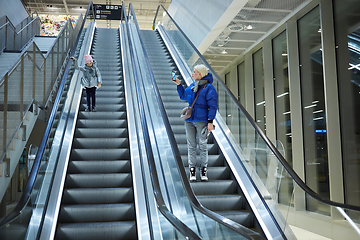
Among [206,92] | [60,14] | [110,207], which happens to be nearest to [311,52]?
[206,92]

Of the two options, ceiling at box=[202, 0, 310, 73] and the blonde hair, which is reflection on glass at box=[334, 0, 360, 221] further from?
the blonde hair

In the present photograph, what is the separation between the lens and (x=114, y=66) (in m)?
10.9

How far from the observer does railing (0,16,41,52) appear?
1144cm

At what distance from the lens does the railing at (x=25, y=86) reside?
15.7 feet

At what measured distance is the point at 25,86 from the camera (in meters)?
5.61

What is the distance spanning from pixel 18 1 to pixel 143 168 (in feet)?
44.8

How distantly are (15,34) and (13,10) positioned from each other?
102 inches

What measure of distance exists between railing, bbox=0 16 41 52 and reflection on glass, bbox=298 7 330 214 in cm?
966

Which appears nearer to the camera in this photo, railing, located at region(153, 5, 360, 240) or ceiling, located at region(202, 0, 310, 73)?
railing, located at region(153, 5, 360, 240)

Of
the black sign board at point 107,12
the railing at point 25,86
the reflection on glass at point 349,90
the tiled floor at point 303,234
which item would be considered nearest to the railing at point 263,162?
the tiled floor at point 303,234

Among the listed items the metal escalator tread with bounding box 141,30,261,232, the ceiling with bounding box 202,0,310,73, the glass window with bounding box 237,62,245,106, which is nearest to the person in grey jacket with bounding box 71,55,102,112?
the metal escalator tread with bounding box 141,30,261,232

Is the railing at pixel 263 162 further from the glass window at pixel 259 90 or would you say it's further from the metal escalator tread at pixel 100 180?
the glass window at pixel 259 90

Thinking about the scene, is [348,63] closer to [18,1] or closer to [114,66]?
[114,66]

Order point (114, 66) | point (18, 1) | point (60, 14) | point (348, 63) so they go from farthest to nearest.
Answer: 1. point (60, 14)
2. point (18, 1)
3. point (114, 66)
4. point (348, 63)
